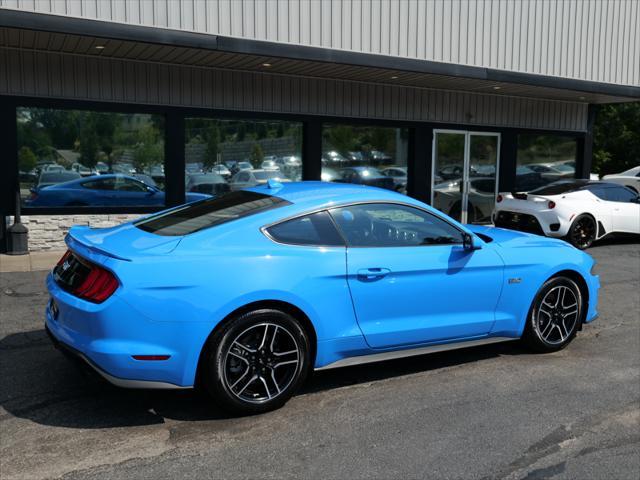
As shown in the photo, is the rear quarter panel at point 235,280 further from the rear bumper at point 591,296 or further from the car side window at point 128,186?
the car side window at point 128,186

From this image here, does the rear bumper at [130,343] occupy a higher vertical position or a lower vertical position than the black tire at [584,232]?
higher

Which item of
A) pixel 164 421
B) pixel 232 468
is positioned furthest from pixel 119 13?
pixel 232 468

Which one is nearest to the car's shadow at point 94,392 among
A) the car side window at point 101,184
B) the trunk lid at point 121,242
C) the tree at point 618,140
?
the trunk lid at point 121,242

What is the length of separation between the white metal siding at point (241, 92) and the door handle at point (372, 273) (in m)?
8.04

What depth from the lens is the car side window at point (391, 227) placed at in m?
4.62

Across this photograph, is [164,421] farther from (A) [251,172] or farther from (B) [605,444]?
(A) [251,172]

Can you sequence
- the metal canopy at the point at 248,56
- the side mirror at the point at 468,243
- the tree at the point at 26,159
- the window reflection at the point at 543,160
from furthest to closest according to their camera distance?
the window reflection at the point at 543,160 → the tree at the point at 26,159 → the metal canopy at the point at 248,56 → the side mirror at the point at 468,243

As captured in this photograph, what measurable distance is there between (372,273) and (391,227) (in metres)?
0.56

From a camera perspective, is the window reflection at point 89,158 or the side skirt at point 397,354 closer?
the side skirt at point 397,354

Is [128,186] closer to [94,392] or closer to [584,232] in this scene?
[94,392]

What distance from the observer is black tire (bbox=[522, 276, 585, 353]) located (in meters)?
5.39

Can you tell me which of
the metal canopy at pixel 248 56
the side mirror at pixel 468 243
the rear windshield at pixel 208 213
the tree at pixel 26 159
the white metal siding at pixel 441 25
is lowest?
the side mirror at pixel 468 243

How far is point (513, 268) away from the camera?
5.16 meters

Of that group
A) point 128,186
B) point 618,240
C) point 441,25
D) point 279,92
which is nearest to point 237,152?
point 279,92
